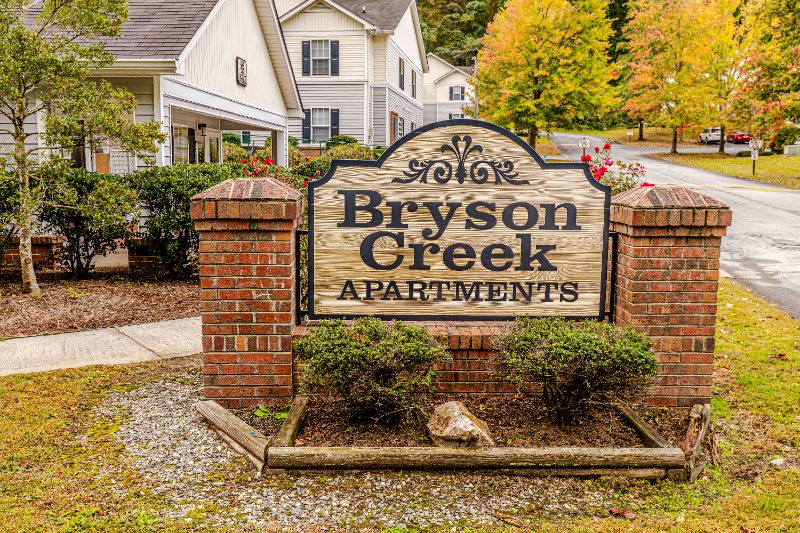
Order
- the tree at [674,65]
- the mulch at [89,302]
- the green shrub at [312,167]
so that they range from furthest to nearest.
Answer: the tree at [674,65], the green shrub at [312,167], the mulch at [89,302]

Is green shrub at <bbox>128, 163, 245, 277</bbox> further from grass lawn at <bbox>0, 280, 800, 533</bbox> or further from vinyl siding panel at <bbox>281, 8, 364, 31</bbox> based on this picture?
vinyl siding panel at <bbox>281, 8, 364, 31</bbox>

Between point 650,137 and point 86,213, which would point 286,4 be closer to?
point 86,213

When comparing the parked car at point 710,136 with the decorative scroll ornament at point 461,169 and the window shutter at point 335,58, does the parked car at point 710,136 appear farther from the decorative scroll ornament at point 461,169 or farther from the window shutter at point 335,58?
the decorative scroll ornament at point 461,169

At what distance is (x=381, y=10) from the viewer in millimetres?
29250

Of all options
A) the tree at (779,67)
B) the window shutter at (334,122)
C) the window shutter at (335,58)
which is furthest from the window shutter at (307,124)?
the tree at (779,67)

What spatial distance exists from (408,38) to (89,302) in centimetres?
2794

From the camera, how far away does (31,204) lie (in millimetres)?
7609

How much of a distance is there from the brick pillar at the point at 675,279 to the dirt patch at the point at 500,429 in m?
0.57

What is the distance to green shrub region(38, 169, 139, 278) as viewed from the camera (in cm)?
782

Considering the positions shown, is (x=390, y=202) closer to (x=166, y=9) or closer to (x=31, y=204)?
(x=31, y=204)

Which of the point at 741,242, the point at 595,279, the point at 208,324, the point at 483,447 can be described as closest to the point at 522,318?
the point at 595,279

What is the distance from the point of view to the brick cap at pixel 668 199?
409 centimetres

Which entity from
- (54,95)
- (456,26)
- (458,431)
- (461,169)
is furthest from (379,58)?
(456,26)

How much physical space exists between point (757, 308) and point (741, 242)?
231 inches
